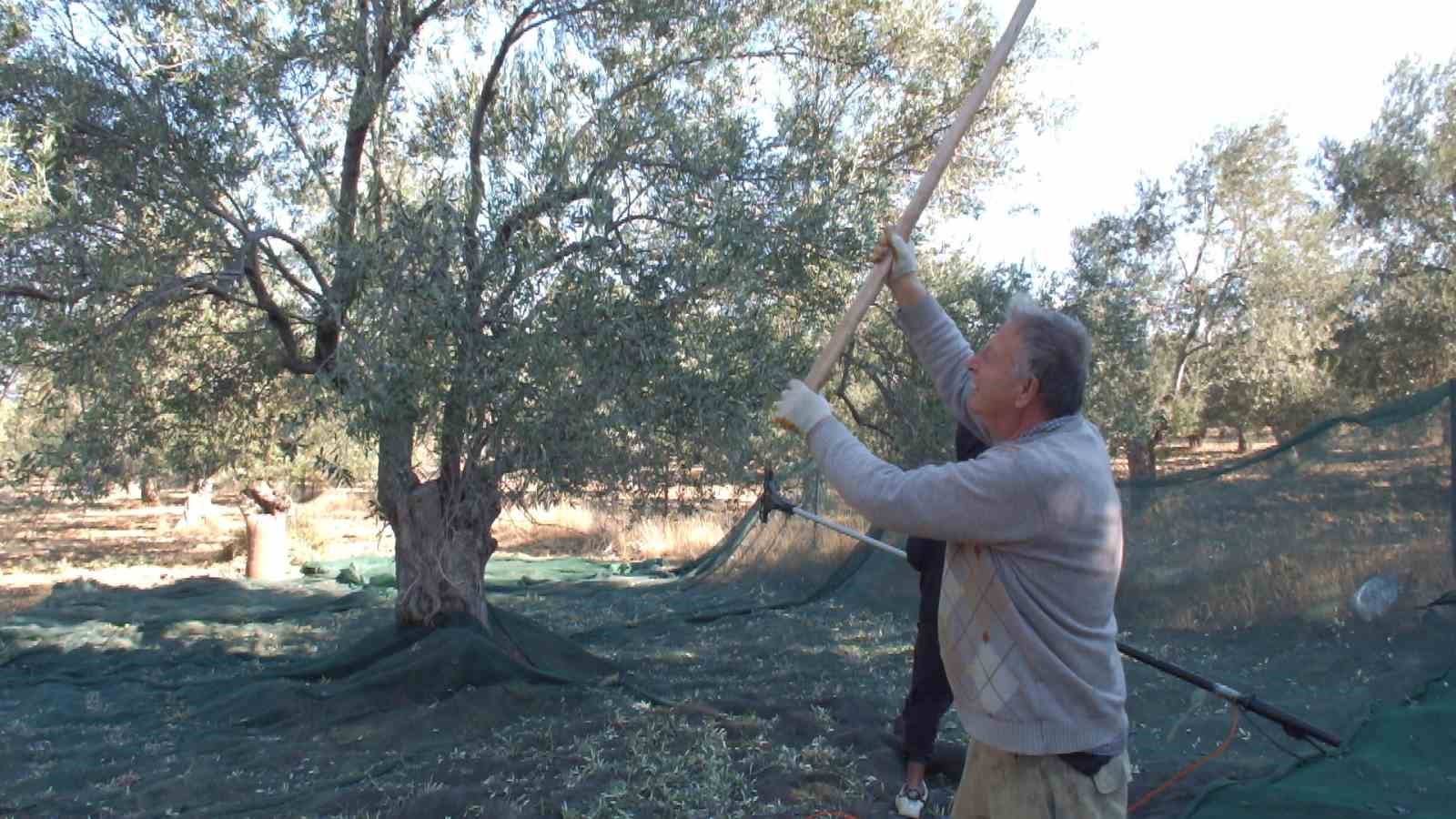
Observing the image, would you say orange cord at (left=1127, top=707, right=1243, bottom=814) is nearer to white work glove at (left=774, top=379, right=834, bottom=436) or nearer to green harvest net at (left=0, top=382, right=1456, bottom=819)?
green harvest net at (left=0, top=382, right=1456, bottom=819)

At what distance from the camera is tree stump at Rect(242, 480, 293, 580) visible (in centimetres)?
1306

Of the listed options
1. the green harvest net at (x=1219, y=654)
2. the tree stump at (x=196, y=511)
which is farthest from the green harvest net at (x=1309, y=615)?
the tree stump at (x=196, y=511)

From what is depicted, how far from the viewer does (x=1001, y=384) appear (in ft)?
6.96

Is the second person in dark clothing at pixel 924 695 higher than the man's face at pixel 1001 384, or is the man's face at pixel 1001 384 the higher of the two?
the man's face at pixel 1001 384

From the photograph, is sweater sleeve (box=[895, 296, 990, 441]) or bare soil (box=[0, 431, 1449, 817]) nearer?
sweater sleeve (box=[895, 296, 990, 441])

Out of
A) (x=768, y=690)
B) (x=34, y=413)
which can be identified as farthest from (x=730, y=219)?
(x=34, y=413)

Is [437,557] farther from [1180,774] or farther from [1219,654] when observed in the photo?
[1219,654]

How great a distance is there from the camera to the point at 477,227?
185 inches

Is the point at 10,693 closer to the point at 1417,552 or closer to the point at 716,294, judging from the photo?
the point at 716,294

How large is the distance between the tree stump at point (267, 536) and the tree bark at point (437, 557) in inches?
289

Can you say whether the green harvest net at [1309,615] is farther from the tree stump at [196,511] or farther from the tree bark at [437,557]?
the tree stump at [196,511]

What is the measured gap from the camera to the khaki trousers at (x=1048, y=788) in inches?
79.1

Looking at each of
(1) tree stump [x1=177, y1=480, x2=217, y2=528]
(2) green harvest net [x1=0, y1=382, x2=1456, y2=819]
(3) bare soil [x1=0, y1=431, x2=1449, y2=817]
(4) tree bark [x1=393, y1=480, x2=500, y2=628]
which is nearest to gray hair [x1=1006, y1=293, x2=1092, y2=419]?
(3) bare soil [x1=0, y1=431, x2=1449, y2=817]

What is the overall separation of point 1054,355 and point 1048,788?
0.87 m
